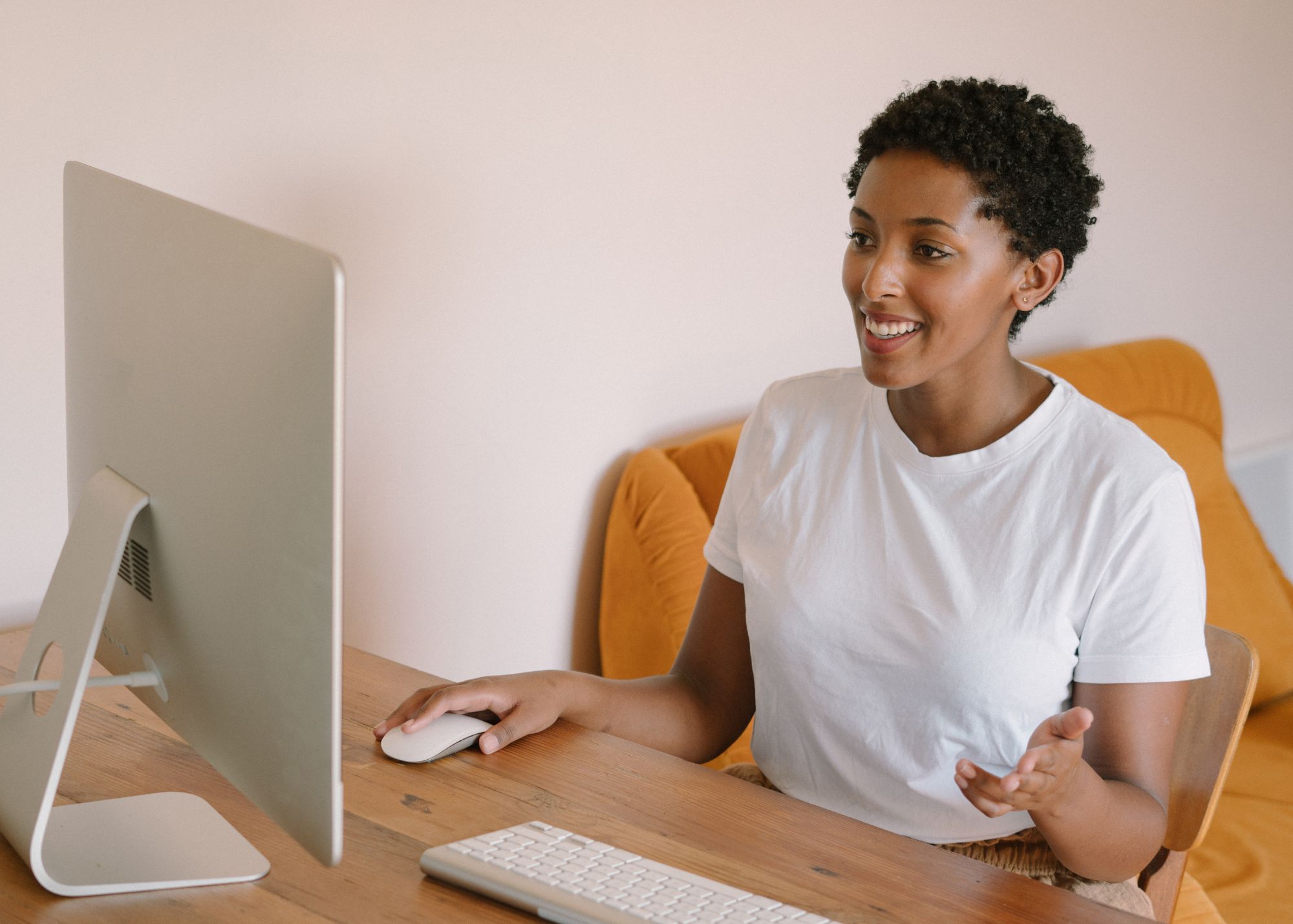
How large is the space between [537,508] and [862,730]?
0.68m

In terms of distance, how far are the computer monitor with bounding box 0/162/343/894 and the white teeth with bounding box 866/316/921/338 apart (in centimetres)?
70

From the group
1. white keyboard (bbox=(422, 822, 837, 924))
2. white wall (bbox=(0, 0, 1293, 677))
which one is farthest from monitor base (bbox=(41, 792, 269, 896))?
white wall (bbox=(0, 0, 1293, 677))

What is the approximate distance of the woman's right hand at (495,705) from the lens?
113 centimetres

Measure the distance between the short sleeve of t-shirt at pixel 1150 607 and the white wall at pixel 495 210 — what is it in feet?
2.79

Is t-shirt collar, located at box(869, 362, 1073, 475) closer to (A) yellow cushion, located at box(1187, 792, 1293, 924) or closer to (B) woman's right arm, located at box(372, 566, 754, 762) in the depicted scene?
(B) woman's right arm, located at box(372, 566, 754, 762)

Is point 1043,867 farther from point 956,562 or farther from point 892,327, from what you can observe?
point 892,327

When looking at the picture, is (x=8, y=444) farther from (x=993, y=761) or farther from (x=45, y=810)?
(x=993, y=761)

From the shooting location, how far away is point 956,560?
126cm

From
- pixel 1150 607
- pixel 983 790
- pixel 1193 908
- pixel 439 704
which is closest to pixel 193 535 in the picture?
pixel 439 704

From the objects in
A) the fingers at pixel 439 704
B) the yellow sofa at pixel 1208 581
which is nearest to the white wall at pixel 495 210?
the yellow sofa at pixel 1208 581

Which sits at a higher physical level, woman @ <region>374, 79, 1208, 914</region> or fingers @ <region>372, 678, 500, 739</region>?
woman @ <region>374, 79, 1208, 914</region>

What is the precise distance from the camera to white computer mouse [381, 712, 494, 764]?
1096 millimetres

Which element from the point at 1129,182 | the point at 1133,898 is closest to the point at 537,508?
the point at 1133,898

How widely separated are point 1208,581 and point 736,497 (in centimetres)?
129
